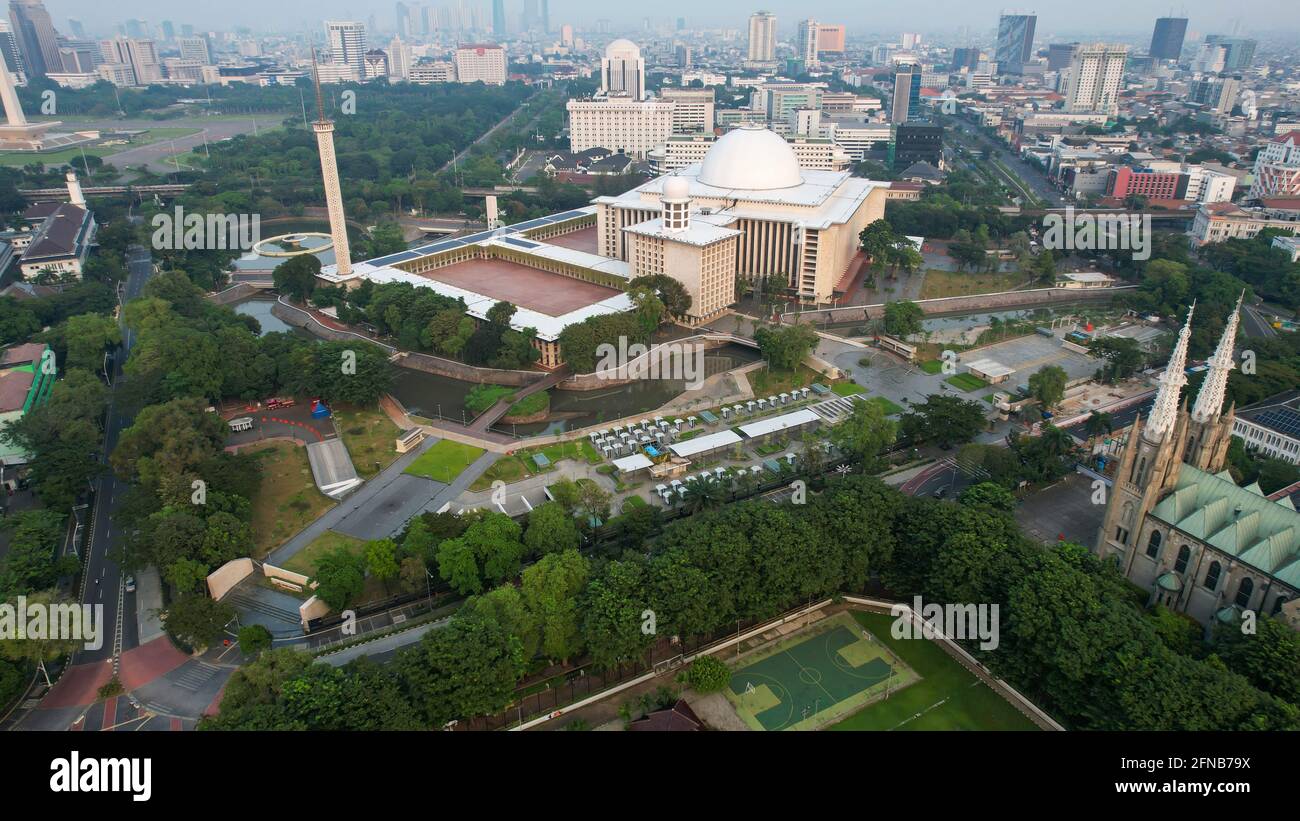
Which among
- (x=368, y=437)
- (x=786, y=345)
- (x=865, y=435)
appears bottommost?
(x=368, y=437)

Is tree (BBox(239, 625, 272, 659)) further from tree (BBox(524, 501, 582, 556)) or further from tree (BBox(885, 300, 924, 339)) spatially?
tree (BBox(885, 300, 924, 339))

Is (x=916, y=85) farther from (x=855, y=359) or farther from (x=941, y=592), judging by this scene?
(x=941, y=592)

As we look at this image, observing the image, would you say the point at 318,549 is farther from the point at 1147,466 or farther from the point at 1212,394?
the point at 1212,394

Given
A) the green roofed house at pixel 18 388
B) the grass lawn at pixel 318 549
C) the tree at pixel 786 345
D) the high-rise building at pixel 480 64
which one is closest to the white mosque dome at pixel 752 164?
the tree at pixel 786 345

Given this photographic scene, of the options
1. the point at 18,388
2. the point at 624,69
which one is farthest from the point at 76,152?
the point at 624,69

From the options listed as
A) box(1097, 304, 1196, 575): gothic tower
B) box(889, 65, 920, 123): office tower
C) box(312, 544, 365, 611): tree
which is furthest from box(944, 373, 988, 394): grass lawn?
box(889, 65, 920, 123): office tower

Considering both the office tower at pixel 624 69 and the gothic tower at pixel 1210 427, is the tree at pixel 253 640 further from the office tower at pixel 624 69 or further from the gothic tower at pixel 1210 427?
the office tower at pixel 624 69

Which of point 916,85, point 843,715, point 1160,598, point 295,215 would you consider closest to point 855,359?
point 1160,598
